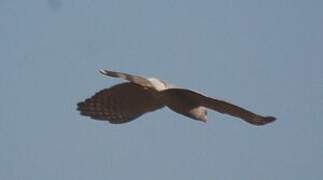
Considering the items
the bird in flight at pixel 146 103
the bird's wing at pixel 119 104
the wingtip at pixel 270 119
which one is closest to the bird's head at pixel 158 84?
the bird in flight at pixel 146 103

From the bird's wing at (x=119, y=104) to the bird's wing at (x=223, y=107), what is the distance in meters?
0.60

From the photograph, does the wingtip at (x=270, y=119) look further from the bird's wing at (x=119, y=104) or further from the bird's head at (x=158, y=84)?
the bird's wing at (x=119, y=104)

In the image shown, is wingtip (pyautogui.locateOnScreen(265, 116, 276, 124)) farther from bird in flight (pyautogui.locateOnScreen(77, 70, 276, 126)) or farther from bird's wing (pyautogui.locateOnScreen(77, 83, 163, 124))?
bird's wing (pyautogui.locateOnScreen(77, 83, 163, 124))

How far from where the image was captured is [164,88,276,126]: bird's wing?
238 inches

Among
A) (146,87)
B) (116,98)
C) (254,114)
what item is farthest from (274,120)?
(116,98)

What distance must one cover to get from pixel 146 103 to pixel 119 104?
0.97 feet

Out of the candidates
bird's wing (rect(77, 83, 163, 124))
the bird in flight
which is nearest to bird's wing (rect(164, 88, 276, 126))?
the bird in flight

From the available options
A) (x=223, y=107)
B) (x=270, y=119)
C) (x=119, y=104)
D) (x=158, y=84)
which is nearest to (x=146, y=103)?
(x=119, y=104)

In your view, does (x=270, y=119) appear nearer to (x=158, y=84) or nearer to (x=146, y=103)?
(x=158, y=84)

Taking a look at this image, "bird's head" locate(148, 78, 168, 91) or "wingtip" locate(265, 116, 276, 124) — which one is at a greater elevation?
"bird's head" locate(148, 78, 168, 91)

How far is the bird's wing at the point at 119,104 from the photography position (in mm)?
6910

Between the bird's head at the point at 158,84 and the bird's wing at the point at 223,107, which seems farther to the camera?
the bird's head at the point at 158,84

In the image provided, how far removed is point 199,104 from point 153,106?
2.97 feet

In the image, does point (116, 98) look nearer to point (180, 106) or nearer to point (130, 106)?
point (130, 106)
